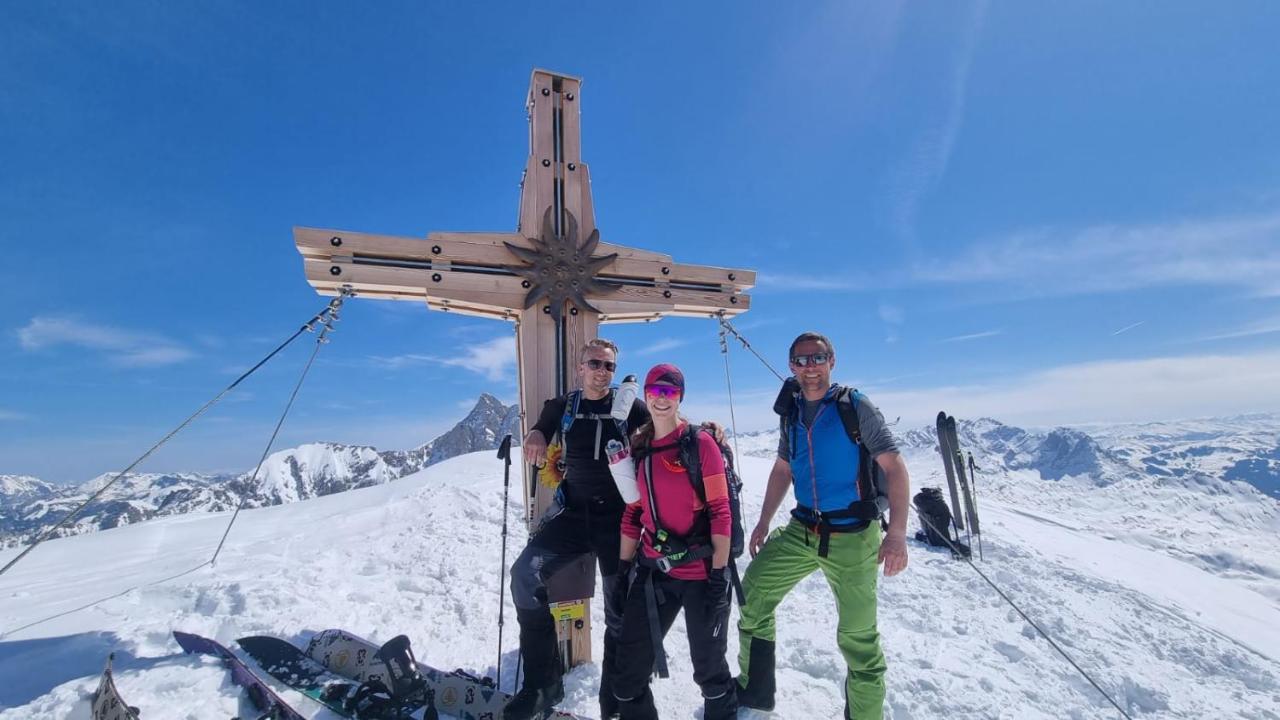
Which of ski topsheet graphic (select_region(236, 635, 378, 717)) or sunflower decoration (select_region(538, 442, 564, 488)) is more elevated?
sunflower decoration (select_region(538, 442, 564, 488))

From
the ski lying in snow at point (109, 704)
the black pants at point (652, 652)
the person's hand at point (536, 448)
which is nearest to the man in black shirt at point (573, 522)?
the person's hand at point (536, 448)

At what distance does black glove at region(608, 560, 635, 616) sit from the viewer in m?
4.34

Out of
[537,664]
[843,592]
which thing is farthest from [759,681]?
[537,664]

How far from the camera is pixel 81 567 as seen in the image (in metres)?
7.33

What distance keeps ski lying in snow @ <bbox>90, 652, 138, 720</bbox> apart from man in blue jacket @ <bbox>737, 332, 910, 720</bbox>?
4.88m

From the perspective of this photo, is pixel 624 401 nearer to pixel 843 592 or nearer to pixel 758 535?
pixel 758 535

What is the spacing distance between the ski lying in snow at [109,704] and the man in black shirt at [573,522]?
2691mm

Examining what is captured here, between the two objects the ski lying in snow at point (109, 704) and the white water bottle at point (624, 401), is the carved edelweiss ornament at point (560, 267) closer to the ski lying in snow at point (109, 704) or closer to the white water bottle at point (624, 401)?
the white water bottle at point (624, 401)

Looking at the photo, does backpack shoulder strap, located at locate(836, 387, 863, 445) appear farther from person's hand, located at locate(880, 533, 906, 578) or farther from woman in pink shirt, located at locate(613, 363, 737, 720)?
woman in pink shirt, located at locate(613, 363, 737, 720)

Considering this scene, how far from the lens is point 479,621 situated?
637cm

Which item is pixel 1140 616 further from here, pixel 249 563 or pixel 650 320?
pixel 249 563

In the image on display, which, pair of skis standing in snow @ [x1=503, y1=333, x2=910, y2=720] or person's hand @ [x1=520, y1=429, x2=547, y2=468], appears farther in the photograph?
person's hand @ [x1=520, y1=429, x2=547, y2=468]

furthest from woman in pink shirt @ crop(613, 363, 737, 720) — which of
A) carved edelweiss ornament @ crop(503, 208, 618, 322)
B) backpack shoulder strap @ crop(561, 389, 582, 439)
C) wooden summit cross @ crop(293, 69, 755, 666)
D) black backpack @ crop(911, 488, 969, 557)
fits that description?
black backpack @ crop(911, 488, 969, 557)

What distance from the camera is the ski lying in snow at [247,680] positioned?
151 inches
